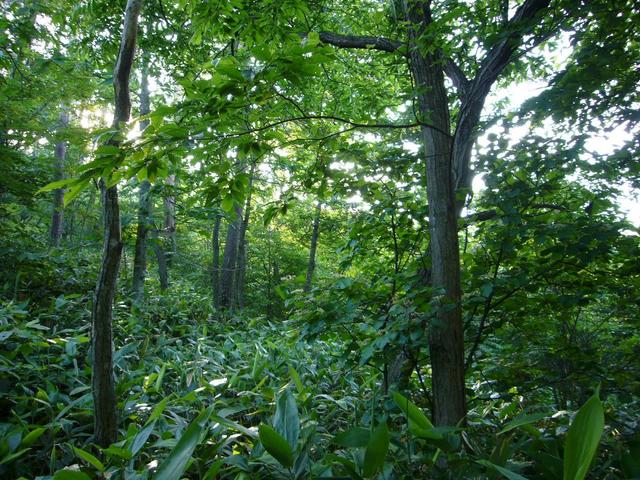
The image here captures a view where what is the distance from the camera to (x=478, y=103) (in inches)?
97.0

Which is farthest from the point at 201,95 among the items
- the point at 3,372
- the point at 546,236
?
the point at 3,372

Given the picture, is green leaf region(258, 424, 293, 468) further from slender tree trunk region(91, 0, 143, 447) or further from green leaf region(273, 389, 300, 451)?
slender tree trunk region(91, 0, 143, 447)

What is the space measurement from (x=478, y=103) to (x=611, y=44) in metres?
0.70

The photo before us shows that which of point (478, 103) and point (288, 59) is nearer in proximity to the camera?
point (288, 59)

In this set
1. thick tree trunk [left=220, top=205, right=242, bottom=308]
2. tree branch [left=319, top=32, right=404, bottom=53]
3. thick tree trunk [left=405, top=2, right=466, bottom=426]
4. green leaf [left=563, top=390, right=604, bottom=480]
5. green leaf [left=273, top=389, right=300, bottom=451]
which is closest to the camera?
green leaf [left=563, top=390, right=604, bottom=480]

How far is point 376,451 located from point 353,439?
0.49ft

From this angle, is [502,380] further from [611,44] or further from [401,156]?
[611,44]

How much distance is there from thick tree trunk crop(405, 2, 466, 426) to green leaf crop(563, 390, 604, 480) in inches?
35.7

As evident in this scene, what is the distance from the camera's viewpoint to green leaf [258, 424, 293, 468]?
1.27m

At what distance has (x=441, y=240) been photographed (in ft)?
6.88

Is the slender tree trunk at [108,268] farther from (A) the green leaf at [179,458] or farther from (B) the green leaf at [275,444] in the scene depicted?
(B) the green leaf at [275,444]

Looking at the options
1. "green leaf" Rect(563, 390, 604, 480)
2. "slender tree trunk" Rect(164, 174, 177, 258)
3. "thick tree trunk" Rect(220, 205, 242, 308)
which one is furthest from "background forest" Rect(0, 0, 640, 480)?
"thick tree trunk" Rect(220, 205, 242, 308)

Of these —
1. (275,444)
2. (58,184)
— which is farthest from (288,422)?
(58,184)

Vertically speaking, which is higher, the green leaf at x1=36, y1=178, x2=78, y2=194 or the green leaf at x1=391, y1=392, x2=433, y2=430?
the green leaf at x1=36, y1=178, x2=78, y2=194
